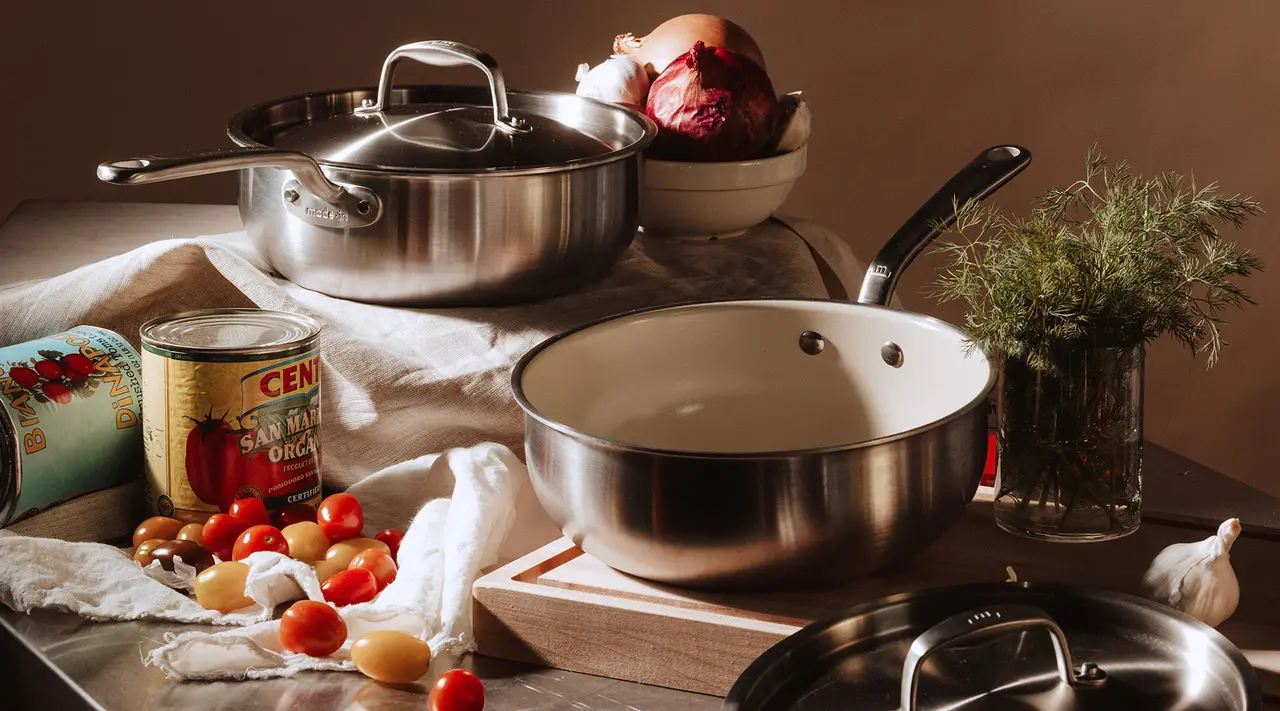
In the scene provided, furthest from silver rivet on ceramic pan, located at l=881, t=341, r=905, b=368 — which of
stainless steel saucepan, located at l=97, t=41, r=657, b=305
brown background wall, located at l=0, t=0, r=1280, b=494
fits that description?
brown background wall, located at l=0, t=0, r=1280, b=494

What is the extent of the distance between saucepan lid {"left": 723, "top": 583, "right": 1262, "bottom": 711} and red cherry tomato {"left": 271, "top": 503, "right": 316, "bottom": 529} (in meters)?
0.36

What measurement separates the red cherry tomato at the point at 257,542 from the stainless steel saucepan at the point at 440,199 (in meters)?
0.22

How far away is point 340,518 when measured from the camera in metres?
0.77

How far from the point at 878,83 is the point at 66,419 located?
147 centimetres

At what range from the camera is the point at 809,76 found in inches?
78.3

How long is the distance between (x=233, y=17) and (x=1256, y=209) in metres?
1.66

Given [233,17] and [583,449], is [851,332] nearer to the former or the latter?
[583,449]

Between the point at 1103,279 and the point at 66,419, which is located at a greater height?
the point at 1103,279

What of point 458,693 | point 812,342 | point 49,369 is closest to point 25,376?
point 49,369

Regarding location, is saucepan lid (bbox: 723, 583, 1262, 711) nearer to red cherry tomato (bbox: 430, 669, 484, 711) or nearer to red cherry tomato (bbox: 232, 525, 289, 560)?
red cherry tomato (bbox: 430, 669, 484, 711)

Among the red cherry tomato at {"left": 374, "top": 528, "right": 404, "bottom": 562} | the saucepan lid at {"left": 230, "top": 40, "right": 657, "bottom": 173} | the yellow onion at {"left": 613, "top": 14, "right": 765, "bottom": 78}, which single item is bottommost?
the red cherry tomato at {"left": 374, "top": 528, "right": 404, "bottom": 562}

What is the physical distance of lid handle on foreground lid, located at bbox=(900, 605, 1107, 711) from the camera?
48cm

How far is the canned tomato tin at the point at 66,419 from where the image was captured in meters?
0.75

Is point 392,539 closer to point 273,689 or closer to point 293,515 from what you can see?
point 293,515
